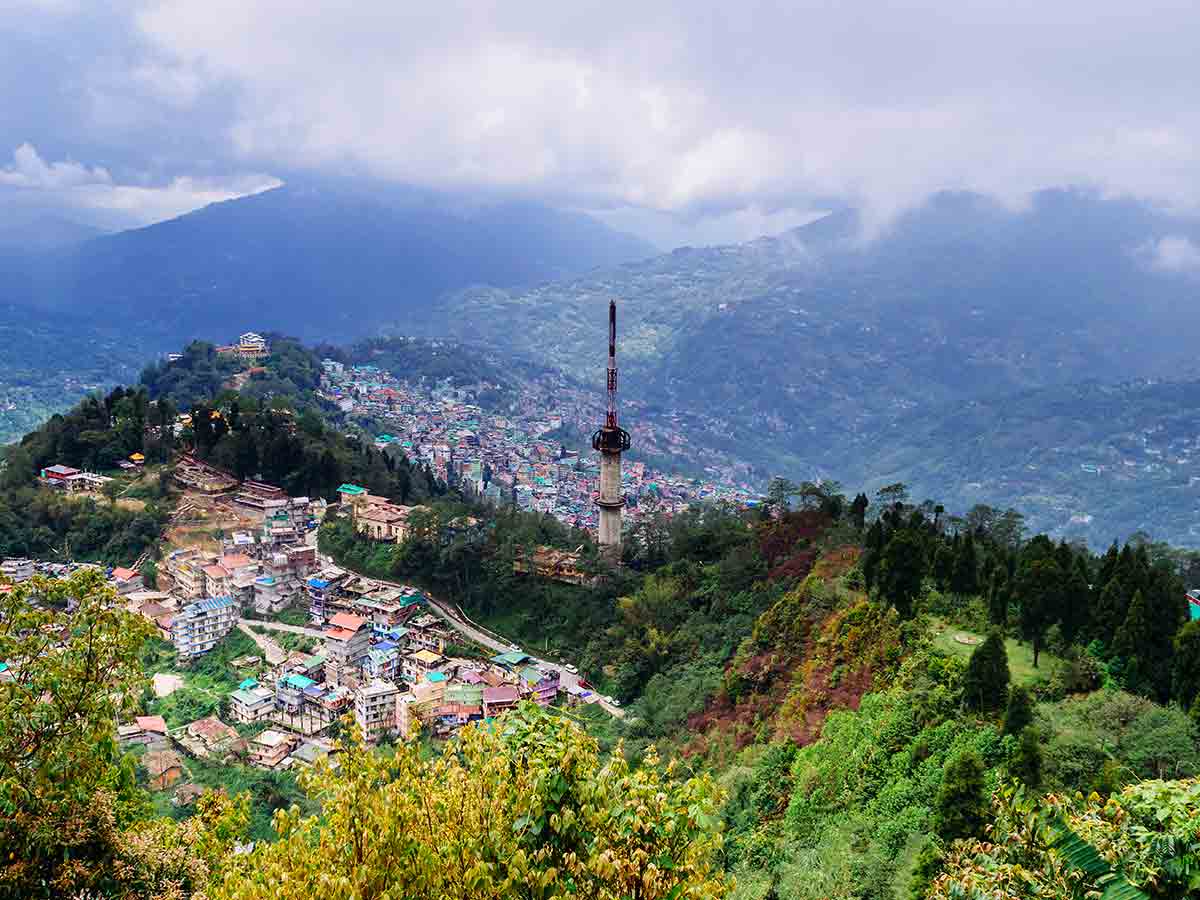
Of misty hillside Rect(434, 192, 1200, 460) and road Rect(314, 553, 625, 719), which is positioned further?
misty hillside Rect(434, 192, 1200, 460)

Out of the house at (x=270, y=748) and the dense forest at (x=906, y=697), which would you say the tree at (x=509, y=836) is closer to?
the dense forest at (x=906, y=697)

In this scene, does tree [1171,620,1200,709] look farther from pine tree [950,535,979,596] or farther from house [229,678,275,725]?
house [229,678,275,725]

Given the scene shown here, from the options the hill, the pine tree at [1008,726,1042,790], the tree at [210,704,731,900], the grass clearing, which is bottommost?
the hill

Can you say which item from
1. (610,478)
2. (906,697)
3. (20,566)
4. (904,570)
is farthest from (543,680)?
(20,566)

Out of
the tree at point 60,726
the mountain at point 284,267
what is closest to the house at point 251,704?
the tree at point 60,726

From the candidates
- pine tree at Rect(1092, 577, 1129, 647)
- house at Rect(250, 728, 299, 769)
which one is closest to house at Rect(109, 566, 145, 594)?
house at Rect(250, 728, 299, 769)

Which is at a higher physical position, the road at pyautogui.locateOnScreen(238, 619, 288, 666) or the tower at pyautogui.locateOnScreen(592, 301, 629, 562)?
the tower at pyautogui.locateOnScreen(592, 301, 629, 562)
